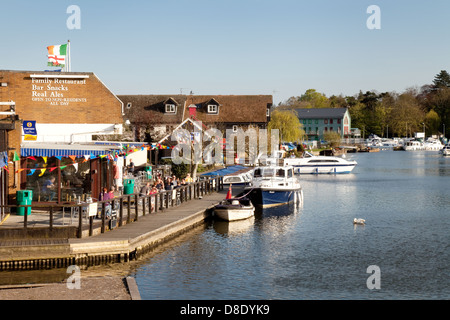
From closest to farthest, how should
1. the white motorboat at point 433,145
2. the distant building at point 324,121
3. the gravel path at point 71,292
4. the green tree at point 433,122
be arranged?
the gravel path at point 71,292 → the white motorboat at point 433,145 → the green tree at point 433,122 → the distant building at point 324,121

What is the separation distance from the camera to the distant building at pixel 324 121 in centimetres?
16562

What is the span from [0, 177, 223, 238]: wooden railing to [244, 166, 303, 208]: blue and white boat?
12.2 ft

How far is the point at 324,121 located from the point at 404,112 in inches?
887

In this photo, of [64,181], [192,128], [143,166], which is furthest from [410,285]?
[192,128]

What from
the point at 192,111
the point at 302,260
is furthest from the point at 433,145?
the point at 302,260

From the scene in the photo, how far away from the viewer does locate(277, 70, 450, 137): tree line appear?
165m

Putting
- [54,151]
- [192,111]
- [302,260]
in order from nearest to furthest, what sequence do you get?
[302,260] → [54,151] → [192,111]

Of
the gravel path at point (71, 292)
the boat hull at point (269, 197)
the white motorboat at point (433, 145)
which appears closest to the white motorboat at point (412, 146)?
the white motorboat at point (433, 145)

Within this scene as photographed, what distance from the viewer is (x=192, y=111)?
268 ft

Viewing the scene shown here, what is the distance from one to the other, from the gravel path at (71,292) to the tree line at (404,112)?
15625 centimetres

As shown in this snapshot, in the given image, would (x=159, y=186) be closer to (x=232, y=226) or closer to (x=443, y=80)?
(x=232, y=226)

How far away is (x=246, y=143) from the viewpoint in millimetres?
77562

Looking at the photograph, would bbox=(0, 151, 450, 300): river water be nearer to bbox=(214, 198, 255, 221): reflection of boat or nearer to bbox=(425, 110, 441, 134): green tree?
bbox=(214, 198, 255, 221): reflection of boat

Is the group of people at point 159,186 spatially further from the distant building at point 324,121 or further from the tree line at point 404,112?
the tree line at point 404,112
